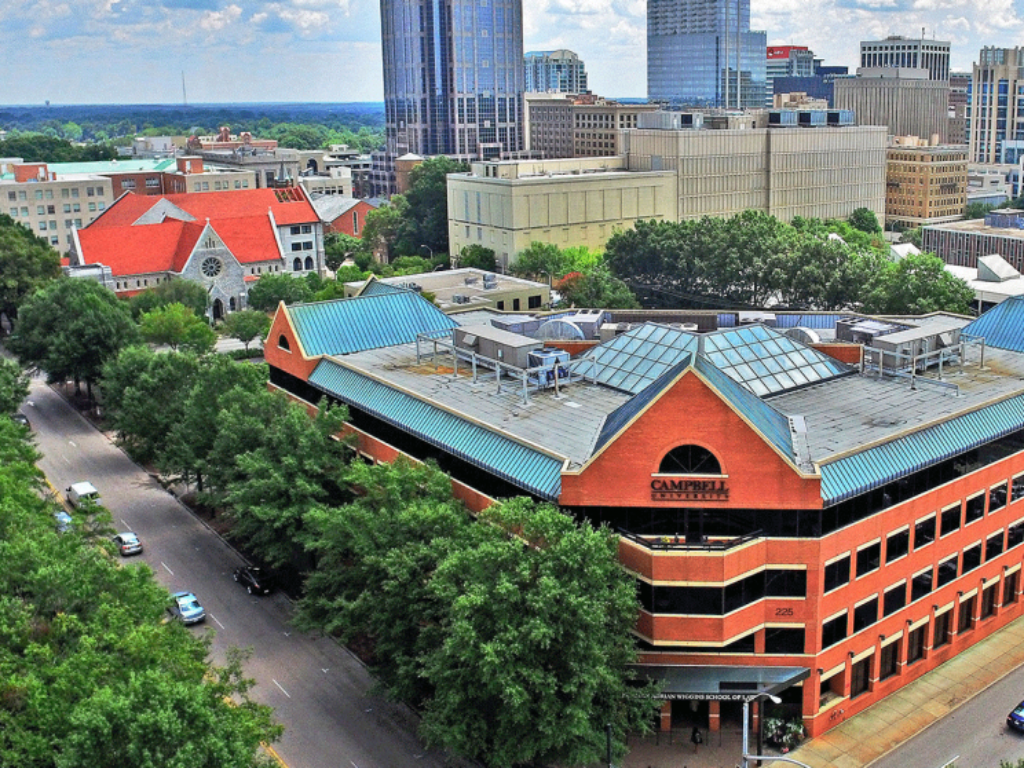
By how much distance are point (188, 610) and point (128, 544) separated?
507 inches

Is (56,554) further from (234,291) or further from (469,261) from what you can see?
(469,261)

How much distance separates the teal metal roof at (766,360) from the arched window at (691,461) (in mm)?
12474

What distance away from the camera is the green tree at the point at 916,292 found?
4464 inches

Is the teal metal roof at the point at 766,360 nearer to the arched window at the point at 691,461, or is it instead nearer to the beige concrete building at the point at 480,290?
the arched window at the point at 691,461

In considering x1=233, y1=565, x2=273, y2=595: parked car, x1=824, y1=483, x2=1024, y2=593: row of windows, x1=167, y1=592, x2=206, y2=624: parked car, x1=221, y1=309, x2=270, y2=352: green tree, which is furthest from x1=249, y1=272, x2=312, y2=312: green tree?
x1=824, y1=483, x2=1024, y2=593: row of windows

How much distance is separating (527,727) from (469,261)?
127708 mm

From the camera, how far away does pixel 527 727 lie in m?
46.2

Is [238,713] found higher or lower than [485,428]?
lower

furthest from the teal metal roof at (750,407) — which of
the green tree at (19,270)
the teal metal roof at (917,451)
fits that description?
the green tree at (19,270)

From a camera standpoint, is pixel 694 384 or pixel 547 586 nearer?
pixel 547 586

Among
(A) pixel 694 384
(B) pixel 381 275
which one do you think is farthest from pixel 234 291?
(A) pixel 694 384

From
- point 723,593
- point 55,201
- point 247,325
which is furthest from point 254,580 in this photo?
point 55,201

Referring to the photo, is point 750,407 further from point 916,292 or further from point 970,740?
point 916,292

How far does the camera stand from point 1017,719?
5316 cm
